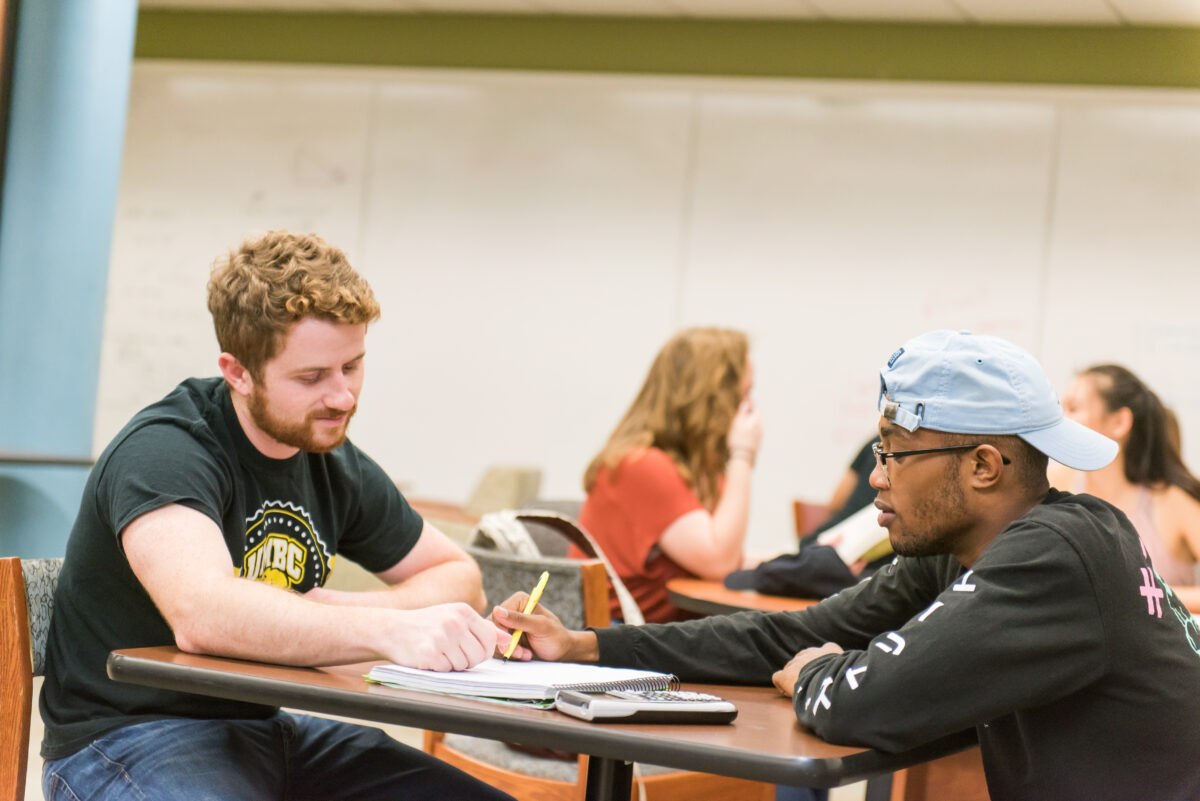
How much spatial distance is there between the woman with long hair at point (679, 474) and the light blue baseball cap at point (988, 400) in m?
1.52

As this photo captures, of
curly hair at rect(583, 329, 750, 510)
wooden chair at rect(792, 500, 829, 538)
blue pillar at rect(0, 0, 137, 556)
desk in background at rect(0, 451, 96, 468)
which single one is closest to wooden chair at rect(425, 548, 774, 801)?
curly hair at rect(583, 329, 750, 510)

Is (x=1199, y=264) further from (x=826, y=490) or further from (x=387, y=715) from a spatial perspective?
(x=387, y=715)

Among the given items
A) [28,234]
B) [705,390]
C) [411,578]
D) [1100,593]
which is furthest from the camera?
[28,234]

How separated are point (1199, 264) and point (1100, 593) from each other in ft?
14.9

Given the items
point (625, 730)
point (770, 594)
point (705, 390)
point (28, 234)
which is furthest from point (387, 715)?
point (28, 234)

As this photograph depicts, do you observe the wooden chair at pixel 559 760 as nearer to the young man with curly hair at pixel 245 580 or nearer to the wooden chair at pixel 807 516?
the young man with curly hair at pixel 245 580

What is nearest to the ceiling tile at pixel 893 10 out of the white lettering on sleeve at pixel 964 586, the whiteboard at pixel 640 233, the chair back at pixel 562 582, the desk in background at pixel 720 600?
the whiteboard at pixel 640 233

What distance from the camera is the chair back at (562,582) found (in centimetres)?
225

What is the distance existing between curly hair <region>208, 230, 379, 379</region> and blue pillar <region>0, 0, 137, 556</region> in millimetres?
2170

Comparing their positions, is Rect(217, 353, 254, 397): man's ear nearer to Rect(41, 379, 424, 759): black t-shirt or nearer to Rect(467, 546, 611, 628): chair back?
Rect(41, 379, 424, 759): black t-shirt

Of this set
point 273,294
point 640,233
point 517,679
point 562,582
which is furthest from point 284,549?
point 640,233

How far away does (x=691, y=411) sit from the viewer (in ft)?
10.4

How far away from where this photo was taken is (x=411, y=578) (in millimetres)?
1941

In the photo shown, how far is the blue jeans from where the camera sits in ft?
4.75
